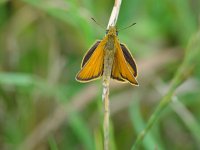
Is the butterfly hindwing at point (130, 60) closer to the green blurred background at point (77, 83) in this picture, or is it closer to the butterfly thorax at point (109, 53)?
the butterfly thorax at point (109, 53)

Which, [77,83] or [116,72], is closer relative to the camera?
[116,72]

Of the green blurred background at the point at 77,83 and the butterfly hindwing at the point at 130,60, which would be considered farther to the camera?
the green blurred background at the point at 77,83

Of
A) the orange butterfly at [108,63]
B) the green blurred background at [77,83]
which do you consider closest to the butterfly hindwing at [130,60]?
the orange butterfly at [108,63]

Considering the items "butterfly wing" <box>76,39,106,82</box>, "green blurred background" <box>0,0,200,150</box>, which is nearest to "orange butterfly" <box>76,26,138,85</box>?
"butterfly wing" <box>76,39,106,82</box>

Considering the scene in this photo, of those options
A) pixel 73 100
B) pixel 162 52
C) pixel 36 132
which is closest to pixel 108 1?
pixel 162 52

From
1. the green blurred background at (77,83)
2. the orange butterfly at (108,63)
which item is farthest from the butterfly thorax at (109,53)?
the green blurred background at (77,83)

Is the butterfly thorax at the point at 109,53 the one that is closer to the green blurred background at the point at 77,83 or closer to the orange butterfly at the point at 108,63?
the orange butterfly at the point at 108,63

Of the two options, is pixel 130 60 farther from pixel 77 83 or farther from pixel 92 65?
pixel 77 83

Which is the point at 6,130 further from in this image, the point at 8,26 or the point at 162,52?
the point at 162,52

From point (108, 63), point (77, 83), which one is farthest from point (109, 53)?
point (77, 83)
